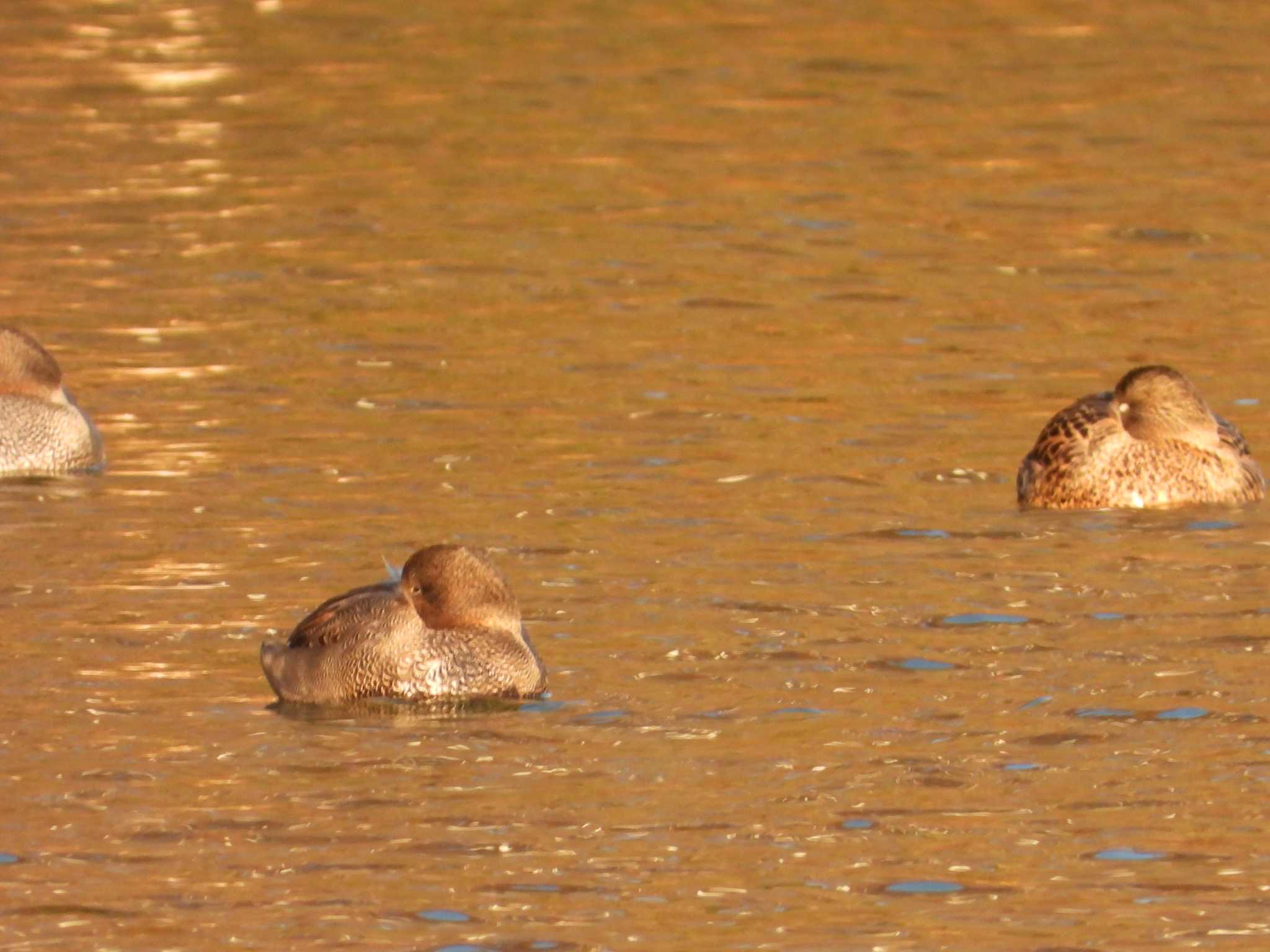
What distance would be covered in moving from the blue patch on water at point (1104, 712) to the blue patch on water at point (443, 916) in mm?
2896

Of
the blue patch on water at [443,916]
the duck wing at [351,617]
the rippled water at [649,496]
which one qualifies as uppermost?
the blue patch on water at [443,916]

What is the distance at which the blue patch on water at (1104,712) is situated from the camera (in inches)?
428

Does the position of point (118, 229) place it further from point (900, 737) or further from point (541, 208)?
point (900, 737)

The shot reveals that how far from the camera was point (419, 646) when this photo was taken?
439 inches

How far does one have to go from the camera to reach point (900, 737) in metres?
10.6

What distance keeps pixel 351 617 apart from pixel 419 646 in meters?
0.28

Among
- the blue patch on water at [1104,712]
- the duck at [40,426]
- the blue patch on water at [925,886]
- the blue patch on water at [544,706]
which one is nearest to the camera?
the blue patch on water at [925,886]

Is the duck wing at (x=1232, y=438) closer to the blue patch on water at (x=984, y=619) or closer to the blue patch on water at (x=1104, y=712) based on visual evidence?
the blue patch on water at (x=984, y=619)

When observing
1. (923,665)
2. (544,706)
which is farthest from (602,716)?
(923,665)

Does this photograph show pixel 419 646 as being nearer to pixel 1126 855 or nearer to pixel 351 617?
pixel 351 617

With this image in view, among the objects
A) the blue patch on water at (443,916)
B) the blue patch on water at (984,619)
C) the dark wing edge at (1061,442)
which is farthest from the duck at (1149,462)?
the blue patch on water at (443,916)

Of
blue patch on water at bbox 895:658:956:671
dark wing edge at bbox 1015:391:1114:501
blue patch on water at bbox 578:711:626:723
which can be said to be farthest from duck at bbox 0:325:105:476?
blue patch on water at bbox 895:658:956:671

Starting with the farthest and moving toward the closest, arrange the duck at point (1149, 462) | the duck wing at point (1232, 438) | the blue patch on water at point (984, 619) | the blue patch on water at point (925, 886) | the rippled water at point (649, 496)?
the duck wing at point (1232, 438), the duck at point (1149, 462), the blue patch on water at point (984, 619), the rippled water at point (649, 496), the blue patch on water at point (925, 886)

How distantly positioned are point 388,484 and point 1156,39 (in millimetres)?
17514
